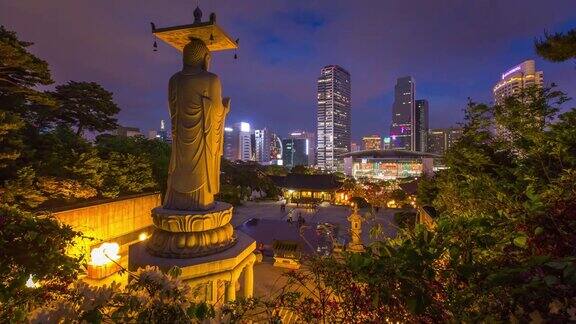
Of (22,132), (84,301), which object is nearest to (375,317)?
(84,301)

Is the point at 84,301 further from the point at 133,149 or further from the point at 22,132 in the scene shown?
the point at 133,149

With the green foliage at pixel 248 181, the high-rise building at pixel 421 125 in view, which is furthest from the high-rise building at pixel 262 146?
the green foliage at pixel 248 181

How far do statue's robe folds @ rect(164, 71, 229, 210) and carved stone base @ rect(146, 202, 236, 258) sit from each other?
396mm

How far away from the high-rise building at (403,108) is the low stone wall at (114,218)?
489ft

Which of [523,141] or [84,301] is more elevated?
[523,141]

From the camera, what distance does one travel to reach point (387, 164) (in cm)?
5709

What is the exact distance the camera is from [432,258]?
1.82 meters

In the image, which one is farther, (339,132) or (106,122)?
(339,132)

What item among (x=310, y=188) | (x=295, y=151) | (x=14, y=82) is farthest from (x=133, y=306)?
(x=295, y=151)

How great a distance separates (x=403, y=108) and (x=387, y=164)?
122067 mm

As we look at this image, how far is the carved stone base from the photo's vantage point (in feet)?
19.0

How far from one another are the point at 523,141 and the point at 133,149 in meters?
13.4

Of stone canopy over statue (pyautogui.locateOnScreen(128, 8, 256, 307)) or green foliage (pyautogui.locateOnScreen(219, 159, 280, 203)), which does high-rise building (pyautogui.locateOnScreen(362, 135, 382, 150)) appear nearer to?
green foliage (pyautogui.locateOnScreen(219, 159, 280, 203))

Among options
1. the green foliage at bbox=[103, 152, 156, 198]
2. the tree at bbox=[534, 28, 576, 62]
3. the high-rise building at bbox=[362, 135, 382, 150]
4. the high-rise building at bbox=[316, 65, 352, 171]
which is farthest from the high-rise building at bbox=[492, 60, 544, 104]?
the high-rise building at bbox=[362, 135, 382, 150]
